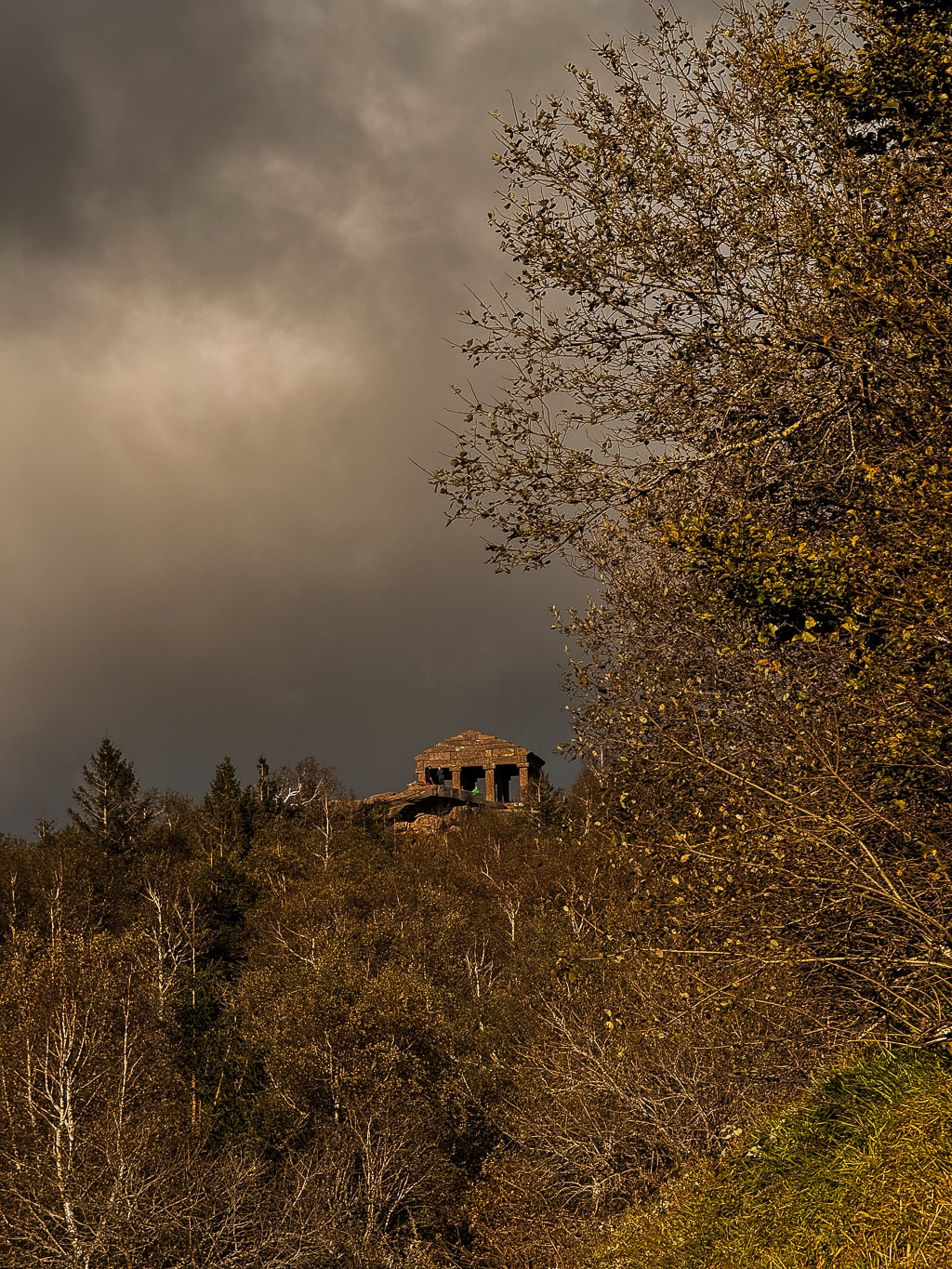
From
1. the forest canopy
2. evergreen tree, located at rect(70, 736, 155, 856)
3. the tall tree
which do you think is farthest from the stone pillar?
the tall tree

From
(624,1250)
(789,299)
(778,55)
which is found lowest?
(624,1250)

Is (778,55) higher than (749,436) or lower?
higher

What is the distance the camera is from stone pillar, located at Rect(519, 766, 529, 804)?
7951cm

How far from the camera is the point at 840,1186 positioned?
6660 mm

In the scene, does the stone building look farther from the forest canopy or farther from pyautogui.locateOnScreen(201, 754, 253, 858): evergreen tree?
the forest canopy

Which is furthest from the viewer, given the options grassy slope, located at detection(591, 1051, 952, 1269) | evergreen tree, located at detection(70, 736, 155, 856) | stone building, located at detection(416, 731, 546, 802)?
stone building, located at detection(416, 731, 546, 802)

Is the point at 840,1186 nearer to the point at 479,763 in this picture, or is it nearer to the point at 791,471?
the point at 791,471

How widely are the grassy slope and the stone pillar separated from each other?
69283mm

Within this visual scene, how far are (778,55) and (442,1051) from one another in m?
33.3

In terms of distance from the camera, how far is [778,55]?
8.40 m

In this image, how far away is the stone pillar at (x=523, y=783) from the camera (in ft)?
261

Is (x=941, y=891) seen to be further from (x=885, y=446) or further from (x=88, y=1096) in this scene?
(x=88, y=1096)

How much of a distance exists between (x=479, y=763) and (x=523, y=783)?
17.4 ft

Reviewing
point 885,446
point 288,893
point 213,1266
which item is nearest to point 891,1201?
point 885,446
